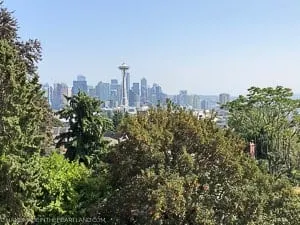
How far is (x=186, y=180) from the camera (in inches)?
456

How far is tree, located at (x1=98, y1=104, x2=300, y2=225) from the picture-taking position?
11.4m

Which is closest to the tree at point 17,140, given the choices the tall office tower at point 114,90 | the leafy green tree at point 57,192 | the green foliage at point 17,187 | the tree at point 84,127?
the green foliage at point 17,187

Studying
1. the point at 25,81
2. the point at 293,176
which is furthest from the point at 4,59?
the point at 293,176

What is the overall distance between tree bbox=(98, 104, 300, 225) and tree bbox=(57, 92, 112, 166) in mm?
5545

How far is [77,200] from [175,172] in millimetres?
2893

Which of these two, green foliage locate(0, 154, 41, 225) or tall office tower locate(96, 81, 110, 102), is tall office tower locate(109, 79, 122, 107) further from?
green foliage locate(0, 154, 41, 225)

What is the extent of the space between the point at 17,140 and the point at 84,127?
6671 millimetres

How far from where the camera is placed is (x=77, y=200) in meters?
13.0

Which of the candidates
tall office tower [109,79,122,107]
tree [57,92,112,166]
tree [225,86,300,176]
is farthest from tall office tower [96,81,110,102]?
tree [57,92,112,166]

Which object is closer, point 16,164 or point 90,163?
point 16,164

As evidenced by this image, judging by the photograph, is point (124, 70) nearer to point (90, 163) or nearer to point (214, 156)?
point (90, 163)

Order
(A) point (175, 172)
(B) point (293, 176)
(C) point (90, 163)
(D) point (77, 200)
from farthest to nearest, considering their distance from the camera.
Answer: (B) point (293, 176)
(C) point (90, 163)
(D) point (77, 200)
(A) point (175, 172)

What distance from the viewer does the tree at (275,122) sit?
84.6ft

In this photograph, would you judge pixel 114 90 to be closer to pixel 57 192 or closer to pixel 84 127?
pixel 84 127
